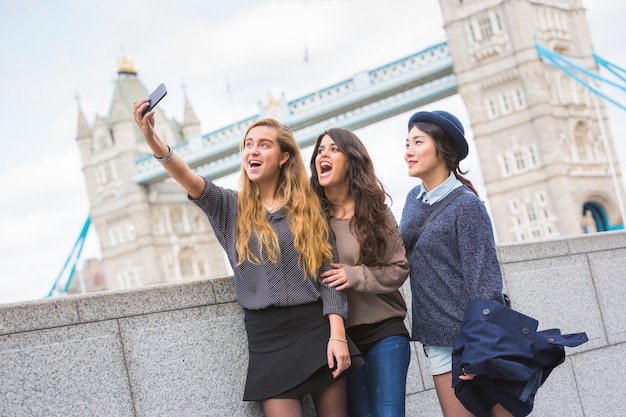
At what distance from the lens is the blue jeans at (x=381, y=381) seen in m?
2.22

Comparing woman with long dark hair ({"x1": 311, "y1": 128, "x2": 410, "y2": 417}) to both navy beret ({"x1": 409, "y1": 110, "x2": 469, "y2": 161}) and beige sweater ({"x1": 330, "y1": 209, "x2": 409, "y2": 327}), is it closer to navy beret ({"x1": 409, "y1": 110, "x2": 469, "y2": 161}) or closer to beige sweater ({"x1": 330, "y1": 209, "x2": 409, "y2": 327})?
beige sweater ({"x1": 330, "y1": 209, "x2": 409, "y2": 327})

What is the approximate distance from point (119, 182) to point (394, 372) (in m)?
39.8

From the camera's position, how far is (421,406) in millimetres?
3148

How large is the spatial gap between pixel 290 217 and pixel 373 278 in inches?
10.5

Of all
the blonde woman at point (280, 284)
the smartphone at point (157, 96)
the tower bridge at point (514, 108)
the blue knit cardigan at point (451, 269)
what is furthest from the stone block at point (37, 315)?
the tower bridge at point (514, 108)

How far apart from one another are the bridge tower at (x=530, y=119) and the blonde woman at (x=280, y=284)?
85.3 feet

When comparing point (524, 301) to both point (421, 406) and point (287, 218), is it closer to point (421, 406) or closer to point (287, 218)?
point (421, 406)

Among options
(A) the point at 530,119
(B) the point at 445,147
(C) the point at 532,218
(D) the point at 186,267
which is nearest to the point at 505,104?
(A) the point at 530,119

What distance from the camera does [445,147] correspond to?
2.36 metres

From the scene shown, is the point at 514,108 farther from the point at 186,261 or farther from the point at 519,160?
the point at 186,261

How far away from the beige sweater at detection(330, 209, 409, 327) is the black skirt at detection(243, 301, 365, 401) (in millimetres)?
115

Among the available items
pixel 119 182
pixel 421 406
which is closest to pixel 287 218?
pixel 421 406

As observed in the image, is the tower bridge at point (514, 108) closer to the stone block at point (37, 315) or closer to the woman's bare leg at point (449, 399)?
the woman's bare leg at point (449, 399)

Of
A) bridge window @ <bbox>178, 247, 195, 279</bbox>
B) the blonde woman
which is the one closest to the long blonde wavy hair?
the blonde woman
